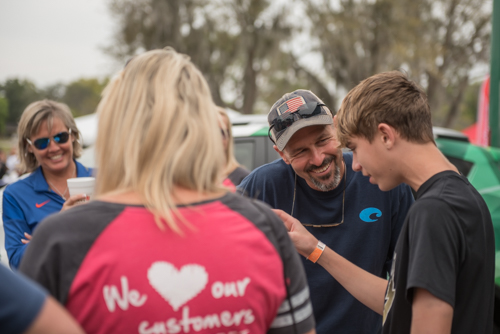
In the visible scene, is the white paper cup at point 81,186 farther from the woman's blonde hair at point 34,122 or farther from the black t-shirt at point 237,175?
the black t-shirt at point 237,175

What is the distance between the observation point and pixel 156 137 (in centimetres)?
120

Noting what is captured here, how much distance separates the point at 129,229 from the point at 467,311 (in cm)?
126

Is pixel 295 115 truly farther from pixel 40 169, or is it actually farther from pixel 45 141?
pixel 40 169

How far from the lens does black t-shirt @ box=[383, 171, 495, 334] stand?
150cm

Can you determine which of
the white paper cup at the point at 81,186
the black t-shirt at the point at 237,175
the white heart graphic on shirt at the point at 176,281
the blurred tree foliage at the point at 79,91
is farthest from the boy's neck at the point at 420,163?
the blurred tree foliage at the point at 79,91

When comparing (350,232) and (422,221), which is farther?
(350,232)

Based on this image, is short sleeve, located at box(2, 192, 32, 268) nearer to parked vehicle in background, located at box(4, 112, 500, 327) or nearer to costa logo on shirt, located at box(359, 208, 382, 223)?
→ parked vehicle in background, located at box(4, 112, 500, 327)

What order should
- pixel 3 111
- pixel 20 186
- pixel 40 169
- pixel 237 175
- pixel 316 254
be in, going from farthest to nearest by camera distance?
pixel 3 111
pixel 237 175
pixel 40 169
pixel 20 186
pixel 316 254

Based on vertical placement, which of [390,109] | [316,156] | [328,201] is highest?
[390,109]

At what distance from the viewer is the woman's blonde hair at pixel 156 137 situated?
1.18m

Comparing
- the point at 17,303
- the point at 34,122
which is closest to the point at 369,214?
the point at 17,303

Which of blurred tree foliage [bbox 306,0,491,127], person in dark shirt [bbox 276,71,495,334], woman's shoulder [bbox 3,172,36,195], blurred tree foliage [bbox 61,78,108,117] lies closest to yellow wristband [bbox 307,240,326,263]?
person in dark shirt [bbox 276,71,495,334]

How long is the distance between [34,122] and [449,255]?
2.97 meters

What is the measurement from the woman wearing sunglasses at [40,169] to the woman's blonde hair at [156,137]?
2.13m
